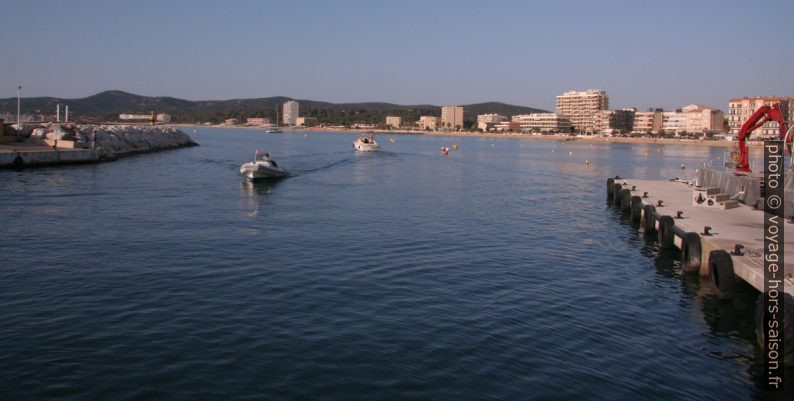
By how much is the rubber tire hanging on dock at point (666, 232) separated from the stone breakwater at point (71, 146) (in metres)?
41.5

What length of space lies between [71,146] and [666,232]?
50272 mm

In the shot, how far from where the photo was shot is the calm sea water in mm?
10250

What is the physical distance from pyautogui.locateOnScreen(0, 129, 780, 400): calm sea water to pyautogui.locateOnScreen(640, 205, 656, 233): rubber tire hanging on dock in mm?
611

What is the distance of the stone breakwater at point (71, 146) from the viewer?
4725cm

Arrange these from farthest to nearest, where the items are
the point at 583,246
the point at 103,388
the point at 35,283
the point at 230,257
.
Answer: the point at 583,246, the point at 230,257, the point at 35,283, the point at 103,388

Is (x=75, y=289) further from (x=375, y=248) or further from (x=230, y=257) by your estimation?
(x=375, y=248)

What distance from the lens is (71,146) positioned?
56.2 m

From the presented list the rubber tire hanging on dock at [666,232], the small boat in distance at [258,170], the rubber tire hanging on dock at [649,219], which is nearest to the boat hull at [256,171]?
the small boat in distance at [258,170]

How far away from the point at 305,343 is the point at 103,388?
3.36 meters

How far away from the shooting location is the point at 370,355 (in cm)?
1126

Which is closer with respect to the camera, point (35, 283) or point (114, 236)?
point (35, 283)

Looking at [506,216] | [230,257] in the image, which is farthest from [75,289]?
[506,216]

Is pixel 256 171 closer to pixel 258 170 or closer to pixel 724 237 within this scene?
pixel 258 170

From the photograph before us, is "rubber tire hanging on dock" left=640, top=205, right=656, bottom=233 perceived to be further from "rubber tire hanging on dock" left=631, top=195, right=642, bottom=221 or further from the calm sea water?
"rubber tire hanging on dock" left=631, top=195, right=642, bottom=221
